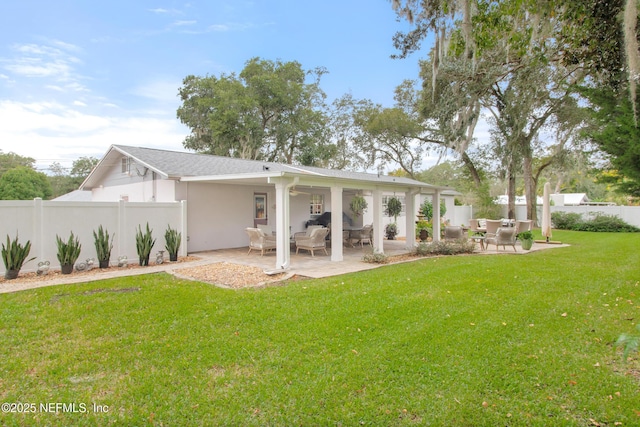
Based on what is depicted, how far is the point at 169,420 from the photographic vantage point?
2715mm

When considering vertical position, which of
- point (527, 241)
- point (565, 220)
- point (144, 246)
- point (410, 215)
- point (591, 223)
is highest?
point (410, 215)

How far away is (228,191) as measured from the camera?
13.1 metres

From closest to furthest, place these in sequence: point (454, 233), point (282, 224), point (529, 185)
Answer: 1. point (282, 224)
2. point (454, 233)
3. point (529, 185)

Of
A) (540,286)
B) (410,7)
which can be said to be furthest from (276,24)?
(540,286)

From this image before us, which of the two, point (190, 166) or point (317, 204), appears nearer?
point (190, 166)

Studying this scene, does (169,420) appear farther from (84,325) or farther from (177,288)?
(177,288)

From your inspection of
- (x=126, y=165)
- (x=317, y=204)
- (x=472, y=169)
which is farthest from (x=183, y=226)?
(x=472, y=169)

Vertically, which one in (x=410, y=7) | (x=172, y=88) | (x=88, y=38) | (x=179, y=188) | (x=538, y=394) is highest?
(x=172, y=88)

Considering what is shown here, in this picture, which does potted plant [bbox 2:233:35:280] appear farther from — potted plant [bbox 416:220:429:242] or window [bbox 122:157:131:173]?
potted plant [bbox 416:220:429:242]

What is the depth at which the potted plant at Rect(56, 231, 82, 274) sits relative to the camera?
8281mm

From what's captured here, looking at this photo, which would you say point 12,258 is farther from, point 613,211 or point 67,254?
point 613,211

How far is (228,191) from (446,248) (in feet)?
25.6

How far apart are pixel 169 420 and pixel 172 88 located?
3259 cm

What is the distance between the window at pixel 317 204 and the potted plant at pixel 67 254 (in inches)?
384
